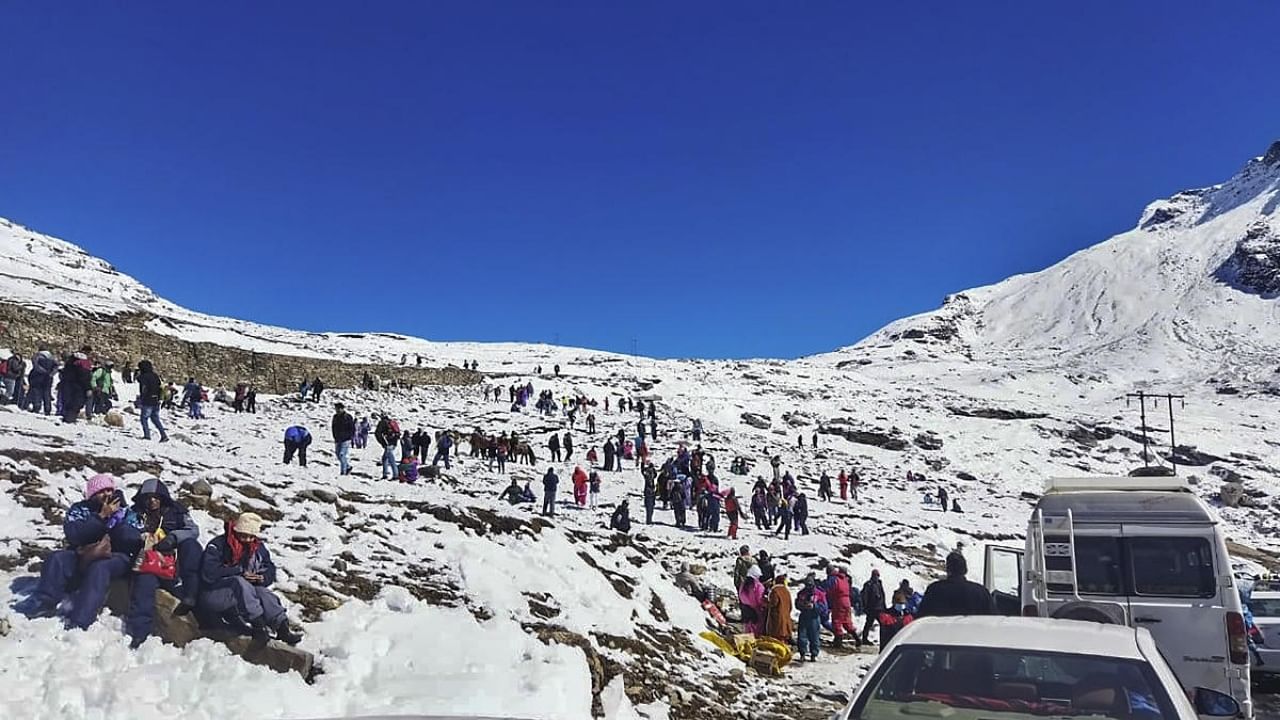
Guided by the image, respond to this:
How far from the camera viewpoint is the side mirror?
5.06 m

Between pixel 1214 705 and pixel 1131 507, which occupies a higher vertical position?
pixel 1131 507

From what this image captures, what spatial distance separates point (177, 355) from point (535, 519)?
29.1 m

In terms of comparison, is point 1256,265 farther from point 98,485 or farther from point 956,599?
point 98,485

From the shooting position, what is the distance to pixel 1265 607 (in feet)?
41.9

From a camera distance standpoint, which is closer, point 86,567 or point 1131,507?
point 86,567

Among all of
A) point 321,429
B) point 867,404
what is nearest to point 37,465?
point 321,429

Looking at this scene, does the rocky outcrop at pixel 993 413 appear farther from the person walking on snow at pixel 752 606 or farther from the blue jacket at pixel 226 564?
the blue jacket at pixel 226 564

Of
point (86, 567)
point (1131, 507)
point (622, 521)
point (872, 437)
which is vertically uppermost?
point (872, 437)

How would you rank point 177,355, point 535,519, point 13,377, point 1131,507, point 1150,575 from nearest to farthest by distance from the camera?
point 1150,575, point 1131,507, point 535,519, point 13,377, point 177,355

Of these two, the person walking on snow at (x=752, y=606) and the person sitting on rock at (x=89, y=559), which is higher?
the person sitting on rock at (x=89, y=559)

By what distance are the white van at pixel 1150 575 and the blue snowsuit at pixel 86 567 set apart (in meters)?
8.46

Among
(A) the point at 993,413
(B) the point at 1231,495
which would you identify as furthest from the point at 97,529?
(A) the point at 993,413

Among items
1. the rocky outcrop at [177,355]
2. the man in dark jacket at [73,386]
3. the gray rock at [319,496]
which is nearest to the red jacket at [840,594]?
the gray rock at [319,496]

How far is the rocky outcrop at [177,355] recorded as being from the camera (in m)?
31.8
